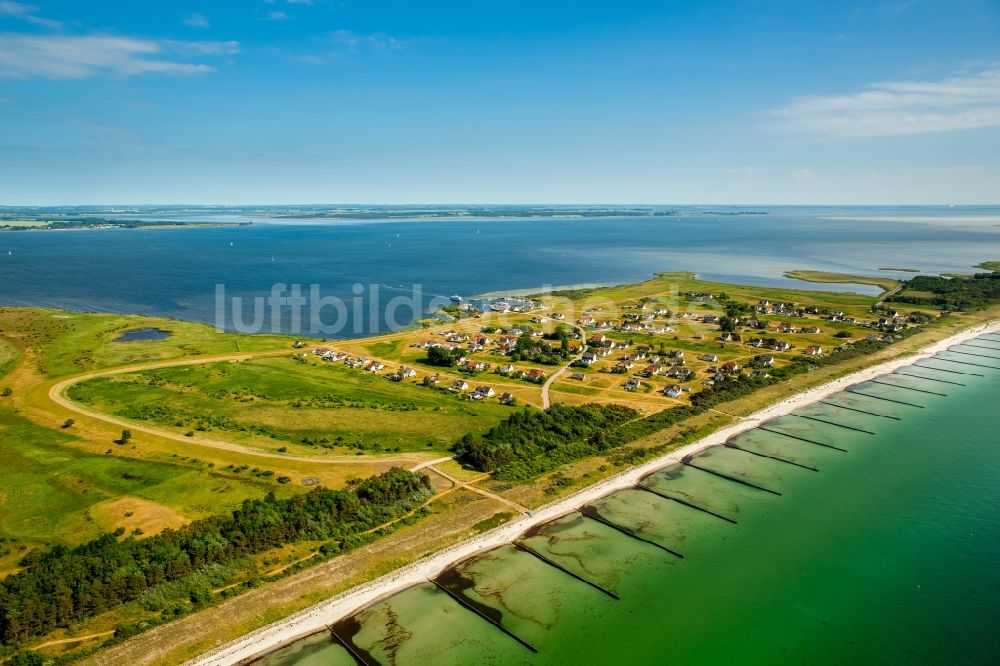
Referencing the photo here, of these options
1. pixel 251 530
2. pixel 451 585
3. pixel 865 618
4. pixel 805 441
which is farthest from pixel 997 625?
pixel 251 530

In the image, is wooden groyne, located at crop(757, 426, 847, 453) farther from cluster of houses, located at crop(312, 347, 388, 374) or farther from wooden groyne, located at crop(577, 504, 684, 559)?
cluster of houses, located at crop(312, 347, 388, 374)

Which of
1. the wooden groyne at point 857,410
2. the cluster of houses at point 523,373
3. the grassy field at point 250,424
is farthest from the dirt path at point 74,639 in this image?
the wooden groyne at point 857,410

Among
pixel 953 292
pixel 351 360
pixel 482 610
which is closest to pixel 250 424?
pixel 351 360

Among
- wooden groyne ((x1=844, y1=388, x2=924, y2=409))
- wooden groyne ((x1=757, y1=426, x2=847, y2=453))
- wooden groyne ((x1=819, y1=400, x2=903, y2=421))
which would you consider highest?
wooden groyne ((x1=844, y1=388, x2=924, y2=409))

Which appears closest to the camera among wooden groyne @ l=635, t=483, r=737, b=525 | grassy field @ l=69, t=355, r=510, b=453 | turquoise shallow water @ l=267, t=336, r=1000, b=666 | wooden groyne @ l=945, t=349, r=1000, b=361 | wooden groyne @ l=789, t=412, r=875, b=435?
turquoise shallow water @ l=267, t=336, r=1000, b=666

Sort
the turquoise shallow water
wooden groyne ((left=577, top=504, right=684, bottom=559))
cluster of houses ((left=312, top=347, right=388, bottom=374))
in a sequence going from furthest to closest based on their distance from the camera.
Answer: cluster of houses ((left=312, top=347, right=388, bottom=374)), wooden groyne ((left=577, top=504, right=684, bottom=559)), the turquoise shallow water

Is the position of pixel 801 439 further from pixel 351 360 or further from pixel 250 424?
pixel 351 360

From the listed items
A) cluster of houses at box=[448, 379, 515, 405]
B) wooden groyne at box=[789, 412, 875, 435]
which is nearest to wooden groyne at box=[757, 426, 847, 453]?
wooden groyne at box=[789, 412, 875, 435]
